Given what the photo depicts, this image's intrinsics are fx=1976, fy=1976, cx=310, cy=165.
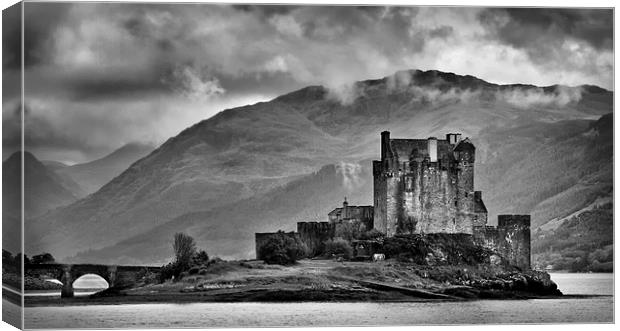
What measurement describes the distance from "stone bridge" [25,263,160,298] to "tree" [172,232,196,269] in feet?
1.65

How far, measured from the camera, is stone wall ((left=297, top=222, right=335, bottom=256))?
38719 mm

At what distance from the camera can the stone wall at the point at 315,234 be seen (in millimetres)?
38719

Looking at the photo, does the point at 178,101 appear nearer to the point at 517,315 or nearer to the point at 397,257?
the point at 397,257

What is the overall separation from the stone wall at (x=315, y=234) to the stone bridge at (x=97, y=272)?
306 cm

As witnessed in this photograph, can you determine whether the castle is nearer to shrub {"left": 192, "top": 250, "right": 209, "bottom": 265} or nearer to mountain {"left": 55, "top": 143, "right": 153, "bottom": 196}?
shrub {"left": 192, "top": 250, "right": 209, "bottom": 265}

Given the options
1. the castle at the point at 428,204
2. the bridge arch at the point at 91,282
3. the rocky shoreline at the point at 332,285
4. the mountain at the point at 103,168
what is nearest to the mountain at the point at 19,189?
the mountain at the point at 103,168

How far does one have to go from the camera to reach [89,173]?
3816cm

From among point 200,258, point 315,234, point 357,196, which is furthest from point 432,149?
point 200,258

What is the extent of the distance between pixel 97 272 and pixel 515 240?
8.19 m

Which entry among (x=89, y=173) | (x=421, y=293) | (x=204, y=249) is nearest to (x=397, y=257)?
(x=421, y=293)

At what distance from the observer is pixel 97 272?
124ft

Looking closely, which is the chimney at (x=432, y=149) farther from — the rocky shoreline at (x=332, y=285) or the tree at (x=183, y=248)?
the tree at (x=183, y=248)

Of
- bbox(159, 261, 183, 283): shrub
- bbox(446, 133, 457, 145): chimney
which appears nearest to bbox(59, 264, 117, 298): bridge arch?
bbox(159, 261, 183, 283): shrub

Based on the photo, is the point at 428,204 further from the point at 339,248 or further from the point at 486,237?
the point at 339,248
